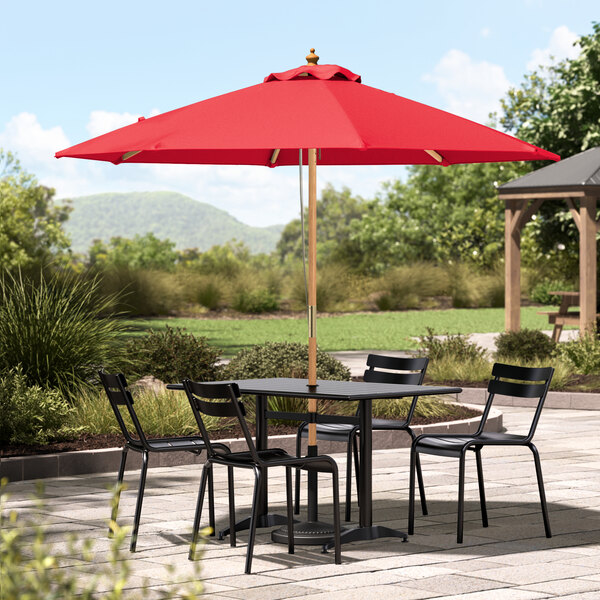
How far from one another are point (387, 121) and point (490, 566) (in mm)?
2307

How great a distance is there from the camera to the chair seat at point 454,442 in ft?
20.7

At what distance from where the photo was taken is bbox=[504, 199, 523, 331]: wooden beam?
17141 millimetres

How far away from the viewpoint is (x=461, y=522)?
607 centimetres

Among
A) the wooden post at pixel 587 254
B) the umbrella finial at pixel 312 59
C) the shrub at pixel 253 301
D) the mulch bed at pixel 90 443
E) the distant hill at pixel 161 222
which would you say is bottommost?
the mulch bed at pixel 90 443

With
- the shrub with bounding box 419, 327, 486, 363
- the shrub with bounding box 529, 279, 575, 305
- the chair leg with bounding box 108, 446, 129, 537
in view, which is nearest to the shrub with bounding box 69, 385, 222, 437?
the chair leg with bounding box 108, 446, 129, 537

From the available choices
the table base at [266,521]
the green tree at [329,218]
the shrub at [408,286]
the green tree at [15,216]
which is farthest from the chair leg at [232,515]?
the green tree at [329,218]

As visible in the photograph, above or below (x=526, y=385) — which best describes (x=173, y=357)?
below

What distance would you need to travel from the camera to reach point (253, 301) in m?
31.8

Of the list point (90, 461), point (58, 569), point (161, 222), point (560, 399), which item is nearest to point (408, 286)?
point (560, 399)

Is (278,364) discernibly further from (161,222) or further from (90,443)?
(161,222)

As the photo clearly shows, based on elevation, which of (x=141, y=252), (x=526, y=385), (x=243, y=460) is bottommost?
(x=243, y=460)

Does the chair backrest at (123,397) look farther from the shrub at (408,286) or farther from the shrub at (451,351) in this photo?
the shrub at (408,286)

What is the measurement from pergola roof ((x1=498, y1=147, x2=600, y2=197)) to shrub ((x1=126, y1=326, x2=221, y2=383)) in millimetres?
7074

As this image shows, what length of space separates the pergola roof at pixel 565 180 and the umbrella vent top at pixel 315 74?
10094 mm
